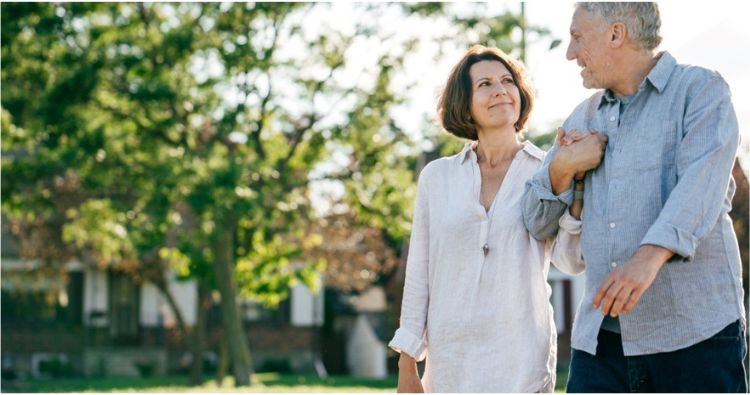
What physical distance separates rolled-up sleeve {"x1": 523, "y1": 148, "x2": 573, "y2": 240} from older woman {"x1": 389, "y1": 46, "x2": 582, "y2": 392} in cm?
9

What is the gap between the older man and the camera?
11.8 feet

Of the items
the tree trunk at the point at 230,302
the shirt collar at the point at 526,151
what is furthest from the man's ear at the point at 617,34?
the tree trunk at the point at 230,302

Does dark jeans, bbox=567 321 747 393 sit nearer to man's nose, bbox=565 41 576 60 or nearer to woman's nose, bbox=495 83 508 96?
man's nose, bbox=565 41 576 60

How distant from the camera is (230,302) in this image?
25.6 metres

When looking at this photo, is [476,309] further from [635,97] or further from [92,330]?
[92,330]

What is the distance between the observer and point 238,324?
25.9 metres

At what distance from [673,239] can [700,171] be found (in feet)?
0.87

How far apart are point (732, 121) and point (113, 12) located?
20.3m

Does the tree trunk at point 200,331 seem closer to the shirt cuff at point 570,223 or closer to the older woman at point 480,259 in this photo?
the older woman at point 480,259

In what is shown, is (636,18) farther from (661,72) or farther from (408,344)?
(408,344)

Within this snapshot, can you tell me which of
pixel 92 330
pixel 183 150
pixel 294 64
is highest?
pixel 294 64

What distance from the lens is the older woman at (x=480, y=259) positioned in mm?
4484

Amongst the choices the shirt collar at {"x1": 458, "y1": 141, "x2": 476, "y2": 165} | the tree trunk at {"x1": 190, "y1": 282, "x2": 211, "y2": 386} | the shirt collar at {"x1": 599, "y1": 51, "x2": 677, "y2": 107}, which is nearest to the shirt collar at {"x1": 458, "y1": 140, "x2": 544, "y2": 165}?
the shirt collar at {"x1": 458, "y1": 141, "x2": 476, "y2": 165}

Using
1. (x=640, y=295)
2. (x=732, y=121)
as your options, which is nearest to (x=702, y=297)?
(x=640, y=295)
